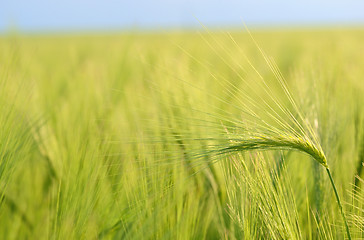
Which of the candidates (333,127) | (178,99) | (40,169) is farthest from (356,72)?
(40,169)

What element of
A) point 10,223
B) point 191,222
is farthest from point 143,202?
point 10,223

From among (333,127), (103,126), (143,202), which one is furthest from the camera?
(103,126)

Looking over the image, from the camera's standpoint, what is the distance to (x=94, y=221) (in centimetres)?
63

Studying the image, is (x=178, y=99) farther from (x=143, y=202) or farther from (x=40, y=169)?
(x=40, y=169)

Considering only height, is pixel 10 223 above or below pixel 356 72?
below

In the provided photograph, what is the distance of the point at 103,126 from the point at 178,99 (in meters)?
0.24

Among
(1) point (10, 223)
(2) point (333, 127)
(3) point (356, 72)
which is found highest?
(3) point (356, 72)

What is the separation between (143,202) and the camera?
0.58 metres

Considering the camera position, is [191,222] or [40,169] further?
[40,169]

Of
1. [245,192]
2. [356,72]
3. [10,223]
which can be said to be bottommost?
[10,223]

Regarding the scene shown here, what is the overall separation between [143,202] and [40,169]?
74cm

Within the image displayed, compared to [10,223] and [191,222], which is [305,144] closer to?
[191,222]

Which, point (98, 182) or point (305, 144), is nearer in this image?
point (305, 144)

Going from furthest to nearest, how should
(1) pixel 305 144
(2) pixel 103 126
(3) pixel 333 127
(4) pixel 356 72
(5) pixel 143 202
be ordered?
1. (4) pixel 356 72
2. (2) pixel 103 126
3. (3) pixel 333 127
4. (5) pixel 143 202
5. (1) pixel 305 144
